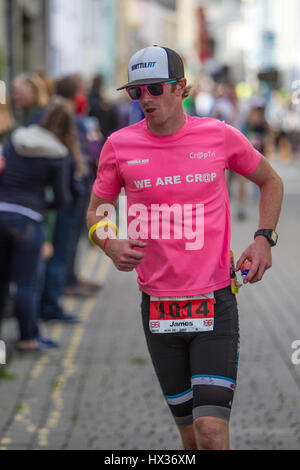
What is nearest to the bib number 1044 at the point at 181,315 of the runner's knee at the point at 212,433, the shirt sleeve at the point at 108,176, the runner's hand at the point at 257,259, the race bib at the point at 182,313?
the race bib at the point at 182,313

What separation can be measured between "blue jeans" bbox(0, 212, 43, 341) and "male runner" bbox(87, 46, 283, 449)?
307 cm

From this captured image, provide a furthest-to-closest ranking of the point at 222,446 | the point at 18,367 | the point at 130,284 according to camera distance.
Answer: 1. the point at 130,284
2. the point at 18,367
3. the point at 222,446

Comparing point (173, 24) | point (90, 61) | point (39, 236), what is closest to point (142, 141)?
point (39, 236)

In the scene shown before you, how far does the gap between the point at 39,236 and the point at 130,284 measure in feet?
11.5

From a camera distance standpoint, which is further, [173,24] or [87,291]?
[173,24]

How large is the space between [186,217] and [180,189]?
0.37 feet

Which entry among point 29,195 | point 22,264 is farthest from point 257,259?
point 22,264

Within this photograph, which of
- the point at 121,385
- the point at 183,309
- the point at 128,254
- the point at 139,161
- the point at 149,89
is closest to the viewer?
the point at 128,254

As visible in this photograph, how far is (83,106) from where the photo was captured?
9.80 metres

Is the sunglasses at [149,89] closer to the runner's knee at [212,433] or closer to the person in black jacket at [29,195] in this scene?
the runner's knee at [212,433]

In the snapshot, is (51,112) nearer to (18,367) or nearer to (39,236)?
(39,236)

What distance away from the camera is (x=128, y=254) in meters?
3.26

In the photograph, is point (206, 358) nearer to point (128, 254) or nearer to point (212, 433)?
point (212, 433)

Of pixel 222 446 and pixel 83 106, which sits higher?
pixel 83 106
